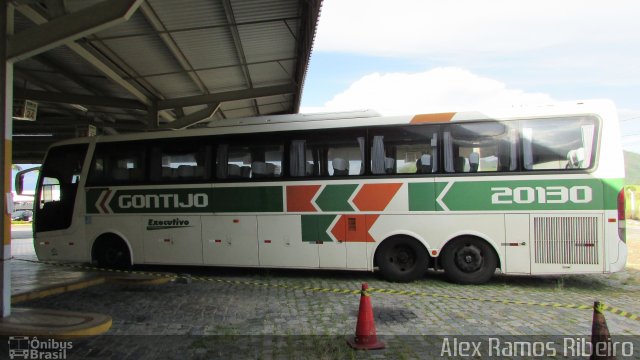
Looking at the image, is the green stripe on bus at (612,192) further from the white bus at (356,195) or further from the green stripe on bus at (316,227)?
the green stripe on bus at (316,227)

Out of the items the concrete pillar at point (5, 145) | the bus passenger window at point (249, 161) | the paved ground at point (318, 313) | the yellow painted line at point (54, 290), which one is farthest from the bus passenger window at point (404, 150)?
the concrete pillar at point (5, 145)

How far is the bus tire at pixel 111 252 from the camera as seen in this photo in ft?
32.4

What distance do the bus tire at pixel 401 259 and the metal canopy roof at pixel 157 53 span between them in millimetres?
4368

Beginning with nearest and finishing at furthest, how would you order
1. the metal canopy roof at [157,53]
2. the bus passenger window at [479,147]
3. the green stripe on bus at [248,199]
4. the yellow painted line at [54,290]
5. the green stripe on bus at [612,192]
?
1. the metal canopy roof at [157,53]
2. the yellow painted line at [54,290]
3. the green stripe on bus at [612,192]
4. the bus passenger window at [479,147]
5. the green stripe on bus at [248,199]

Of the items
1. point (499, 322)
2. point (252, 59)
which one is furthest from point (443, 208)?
point (252, 59)

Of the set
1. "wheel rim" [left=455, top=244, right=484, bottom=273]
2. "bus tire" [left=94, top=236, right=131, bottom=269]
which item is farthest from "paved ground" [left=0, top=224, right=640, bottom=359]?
"bus tire" [left=94, top=236, right=131, bottom=269]

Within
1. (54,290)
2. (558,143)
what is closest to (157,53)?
(54,290)

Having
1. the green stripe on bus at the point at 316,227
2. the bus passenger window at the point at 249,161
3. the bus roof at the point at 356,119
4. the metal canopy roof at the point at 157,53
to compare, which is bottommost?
Result: the green stripe on bus at the point at 316,227

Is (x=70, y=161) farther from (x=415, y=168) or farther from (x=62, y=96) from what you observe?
(x=415, y=168)

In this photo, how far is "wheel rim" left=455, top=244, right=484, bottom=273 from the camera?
815cm

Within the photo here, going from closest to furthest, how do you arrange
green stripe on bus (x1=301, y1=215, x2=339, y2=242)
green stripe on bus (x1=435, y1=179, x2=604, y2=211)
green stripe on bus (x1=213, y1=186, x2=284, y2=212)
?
green stripe on bus (x1=435, y1=179, x2=604, y2=211) → green stripe on bus (x1=301, y1=215, x2=339, y2=242) → green stripe on bus (x1=213, y1=186, x2=284, y2=212)

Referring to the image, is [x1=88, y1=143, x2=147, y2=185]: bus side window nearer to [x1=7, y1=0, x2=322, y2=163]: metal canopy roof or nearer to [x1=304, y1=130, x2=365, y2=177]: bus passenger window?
[x1=7, y1=0, x2=322, y2=163]: metal canopy roof

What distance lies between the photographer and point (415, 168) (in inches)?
327

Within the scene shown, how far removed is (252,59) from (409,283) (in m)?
6.46
